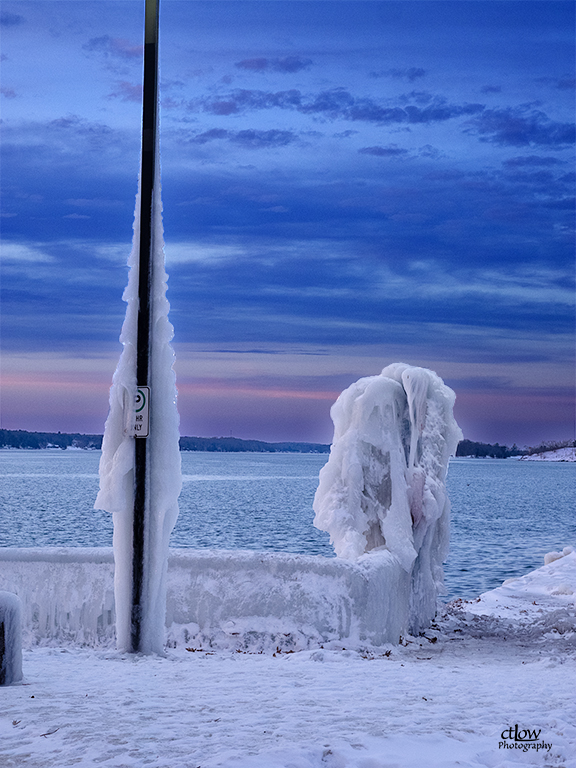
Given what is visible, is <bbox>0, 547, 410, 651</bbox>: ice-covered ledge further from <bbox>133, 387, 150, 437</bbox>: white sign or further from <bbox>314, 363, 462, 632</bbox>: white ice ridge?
<bbox>133, 387, 150, 437</bbox>: white sign

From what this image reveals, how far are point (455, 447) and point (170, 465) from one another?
19.5 feet

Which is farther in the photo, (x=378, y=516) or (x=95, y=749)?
(x=378, y=516)

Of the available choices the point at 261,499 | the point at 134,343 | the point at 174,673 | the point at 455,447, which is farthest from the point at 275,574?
the point at 261,499

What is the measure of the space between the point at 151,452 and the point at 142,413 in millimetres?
437

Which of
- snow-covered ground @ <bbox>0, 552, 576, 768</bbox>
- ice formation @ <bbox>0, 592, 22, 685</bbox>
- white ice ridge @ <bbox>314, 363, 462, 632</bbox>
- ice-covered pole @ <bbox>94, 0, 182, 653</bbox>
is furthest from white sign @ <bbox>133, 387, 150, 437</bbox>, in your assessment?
white ice ridge @ <bbox>314, 363, 462, 632</bbox>

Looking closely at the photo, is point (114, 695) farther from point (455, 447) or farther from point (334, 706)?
point (455, 447)

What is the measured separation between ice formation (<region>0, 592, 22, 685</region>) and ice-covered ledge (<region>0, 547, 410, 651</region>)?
287 cm

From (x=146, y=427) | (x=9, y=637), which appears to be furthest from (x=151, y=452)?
(x=9, y=637)

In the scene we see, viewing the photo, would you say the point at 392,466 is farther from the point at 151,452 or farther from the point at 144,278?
the point at 144,278

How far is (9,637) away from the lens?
22.4 feet

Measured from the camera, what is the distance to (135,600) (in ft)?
27.3

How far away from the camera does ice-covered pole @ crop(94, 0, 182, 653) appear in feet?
27.1

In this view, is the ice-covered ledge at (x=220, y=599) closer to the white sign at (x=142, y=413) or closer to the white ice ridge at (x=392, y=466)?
the white ice ridge at (x=392, y=466)

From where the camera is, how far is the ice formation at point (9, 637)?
6797 mm
